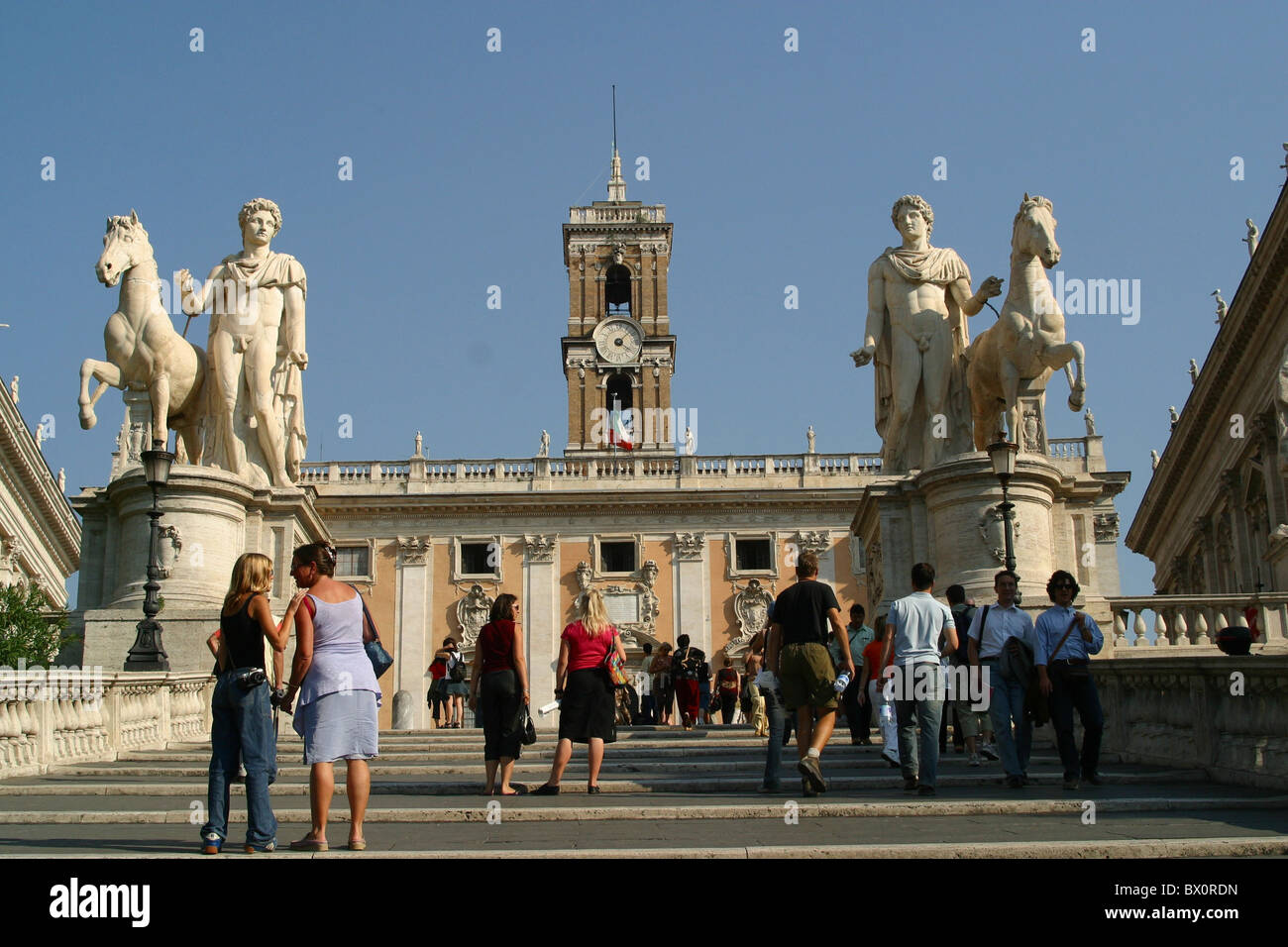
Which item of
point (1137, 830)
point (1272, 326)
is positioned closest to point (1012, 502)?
point (1137, 830)

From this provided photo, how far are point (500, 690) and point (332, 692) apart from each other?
3.20 m

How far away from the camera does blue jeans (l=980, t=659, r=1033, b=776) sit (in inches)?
416

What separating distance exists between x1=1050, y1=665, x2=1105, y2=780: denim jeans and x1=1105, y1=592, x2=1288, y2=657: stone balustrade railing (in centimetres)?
Answer: 553

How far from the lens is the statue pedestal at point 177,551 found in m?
17.6

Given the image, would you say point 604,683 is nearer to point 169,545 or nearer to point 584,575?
point 169,545

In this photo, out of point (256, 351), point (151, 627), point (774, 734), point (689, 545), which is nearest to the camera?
point (774, 734)

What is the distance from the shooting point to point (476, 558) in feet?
158

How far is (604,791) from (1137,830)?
14.5 feet

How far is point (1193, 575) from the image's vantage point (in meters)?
47.0

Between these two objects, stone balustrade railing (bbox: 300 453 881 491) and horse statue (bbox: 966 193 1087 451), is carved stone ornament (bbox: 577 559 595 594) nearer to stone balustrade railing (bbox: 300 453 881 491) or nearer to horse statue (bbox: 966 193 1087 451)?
stone balustrade railing (bbox: 300 453 881 491)

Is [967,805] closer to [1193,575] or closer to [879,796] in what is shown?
[879,796]

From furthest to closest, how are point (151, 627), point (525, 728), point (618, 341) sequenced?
point (618, 341) < point (151, 627) < point (525, 728)

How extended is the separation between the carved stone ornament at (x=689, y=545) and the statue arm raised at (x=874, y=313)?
94.0ft

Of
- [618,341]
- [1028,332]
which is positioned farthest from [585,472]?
[1028,332]
